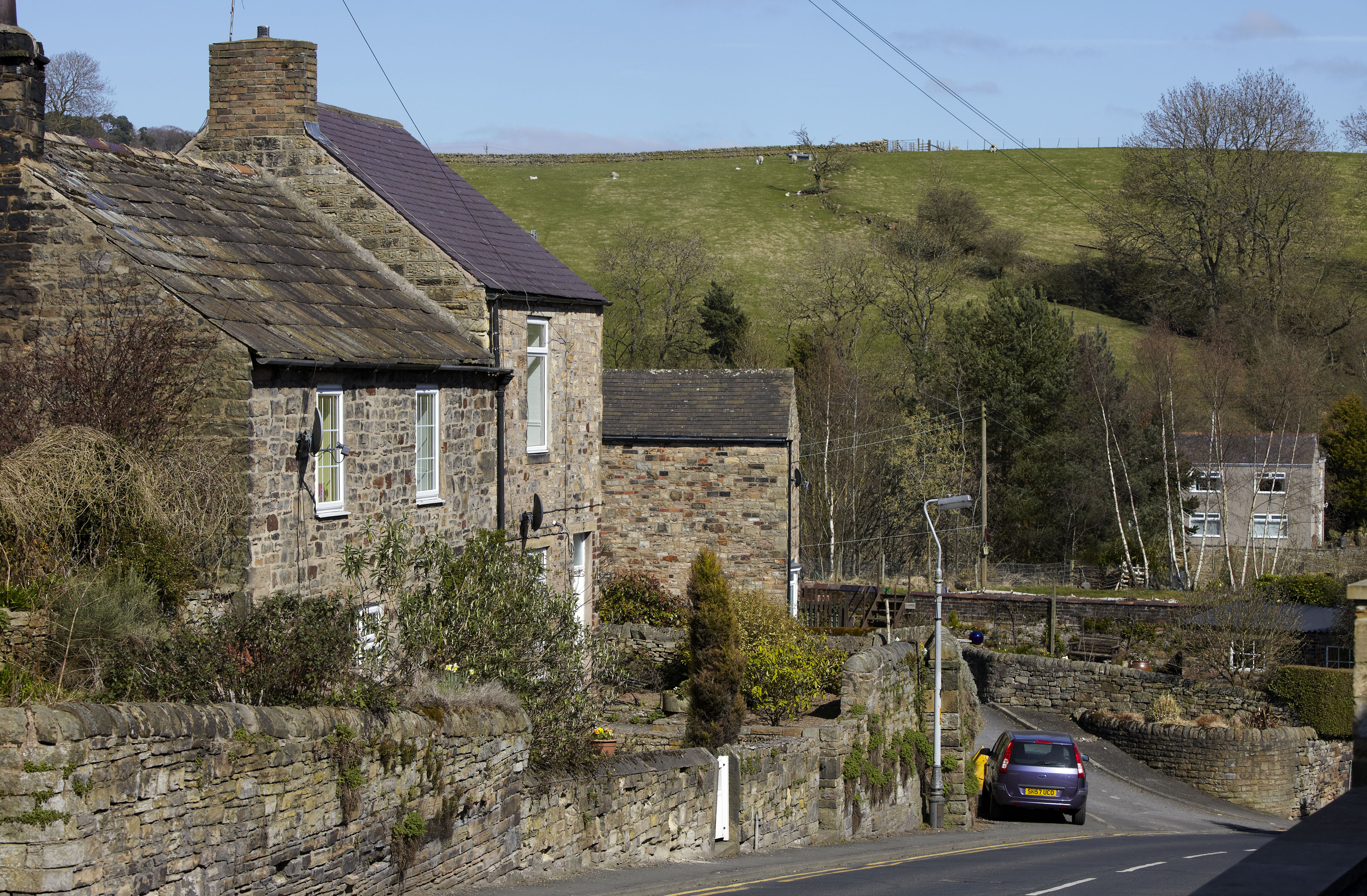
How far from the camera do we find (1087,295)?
80.1 metres

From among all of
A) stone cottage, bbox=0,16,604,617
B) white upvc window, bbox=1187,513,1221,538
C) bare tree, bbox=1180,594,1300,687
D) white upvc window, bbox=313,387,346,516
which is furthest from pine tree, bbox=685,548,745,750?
white upvc window, bbox=1187,513,1221,538

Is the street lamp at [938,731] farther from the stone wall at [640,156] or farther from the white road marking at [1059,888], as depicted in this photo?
the stone wall at [640,156]

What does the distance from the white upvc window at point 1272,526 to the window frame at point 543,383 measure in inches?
1577

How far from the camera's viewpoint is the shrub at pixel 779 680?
2033 cm

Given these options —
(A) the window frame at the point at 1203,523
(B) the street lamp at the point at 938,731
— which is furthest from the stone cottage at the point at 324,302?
(A) the window frame at the point at 1203,523

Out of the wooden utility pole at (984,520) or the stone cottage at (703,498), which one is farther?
the wooden utility pole at (984,520)

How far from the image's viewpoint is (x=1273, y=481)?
4969 centimetres

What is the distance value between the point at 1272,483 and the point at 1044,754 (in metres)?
32.3

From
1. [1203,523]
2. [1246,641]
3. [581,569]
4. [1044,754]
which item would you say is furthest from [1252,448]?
[581,569]

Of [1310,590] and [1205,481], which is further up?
[1205,481]

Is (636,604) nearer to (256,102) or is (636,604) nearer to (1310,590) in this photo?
(256,102)

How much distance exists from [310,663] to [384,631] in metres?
2.57

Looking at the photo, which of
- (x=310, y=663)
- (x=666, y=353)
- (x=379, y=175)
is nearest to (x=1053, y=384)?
(x=666, y=353)

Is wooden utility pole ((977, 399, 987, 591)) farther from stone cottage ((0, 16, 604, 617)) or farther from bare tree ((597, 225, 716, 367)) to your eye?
stone cottage ((0, 16, 604, 617))
